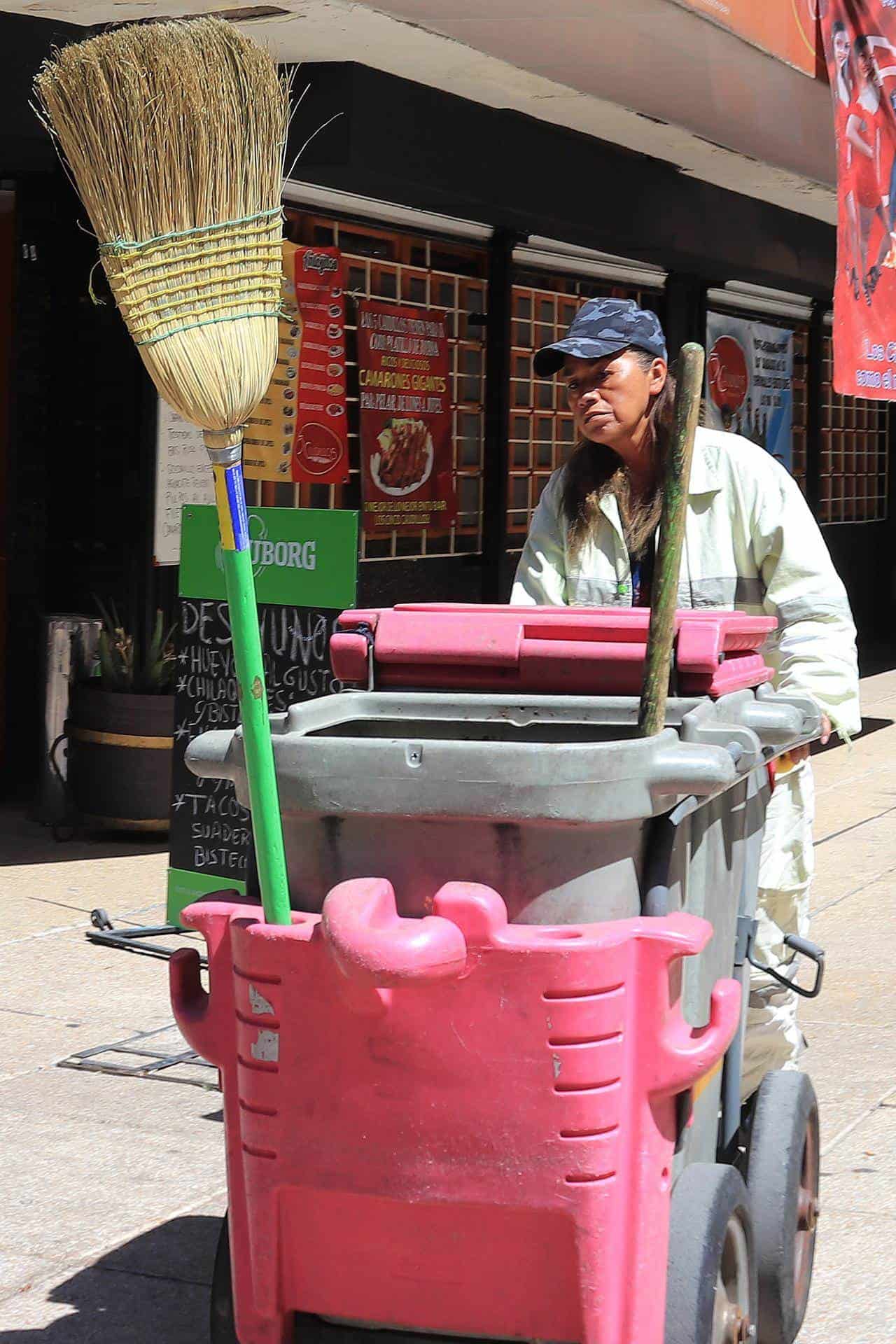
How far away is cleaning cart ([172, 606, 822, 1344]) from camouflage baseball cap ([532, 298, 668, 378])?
3.41 ft

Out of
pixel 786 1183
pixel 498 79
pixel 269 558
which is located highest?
pixel 498 79

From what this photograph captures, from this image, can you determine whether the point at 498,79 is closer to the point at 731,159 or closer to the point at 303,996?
the point at 731,159

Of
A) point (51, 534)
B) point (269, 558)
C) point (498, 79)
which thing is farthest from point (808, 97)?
point (269, 558)

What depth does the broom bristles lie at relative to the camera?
2.43 m

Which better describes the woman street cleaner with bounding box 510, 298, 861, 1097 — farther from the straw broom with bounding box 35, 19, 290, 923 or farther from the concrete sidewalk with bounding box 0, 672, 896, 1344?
the straw broom with bounding box 35, 19, 290, 923

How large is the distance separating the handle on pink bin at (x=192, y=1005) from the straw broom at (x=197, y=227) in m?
0.28

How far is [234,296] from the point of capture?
8.16 feet

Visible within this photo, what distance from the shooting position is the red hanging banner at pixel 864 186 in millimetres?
8773

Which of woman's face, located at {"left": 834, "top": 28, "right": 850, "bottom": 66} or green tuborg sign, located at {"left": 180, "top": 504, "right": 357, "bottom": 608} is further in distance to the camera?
woman's face, located at {"left": 834, "top": 28, "right": 850, "bottom": 66}

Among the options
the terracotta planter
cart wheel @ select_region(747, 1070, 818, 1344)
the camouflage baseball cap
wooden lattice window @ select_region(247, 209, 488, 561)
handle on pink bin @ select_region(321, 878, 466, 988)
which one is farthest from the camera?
wooden lattice window @ select_region(247, 209, 488, 561)

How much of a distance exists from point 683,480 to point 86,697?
16.8ft

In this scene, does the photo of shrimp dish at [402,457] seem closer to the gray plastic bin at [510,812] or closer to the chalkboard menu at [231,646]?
the chalkboard menu at [231,646]

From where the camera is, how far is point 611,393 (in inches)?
136

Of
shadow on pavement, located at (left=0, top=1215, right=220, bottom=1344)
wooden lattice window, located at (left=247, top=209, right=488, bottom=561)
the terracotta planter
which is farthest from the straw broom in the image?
wooden lattice window, located at (left=247, top=209, right=488, bottom=561)
